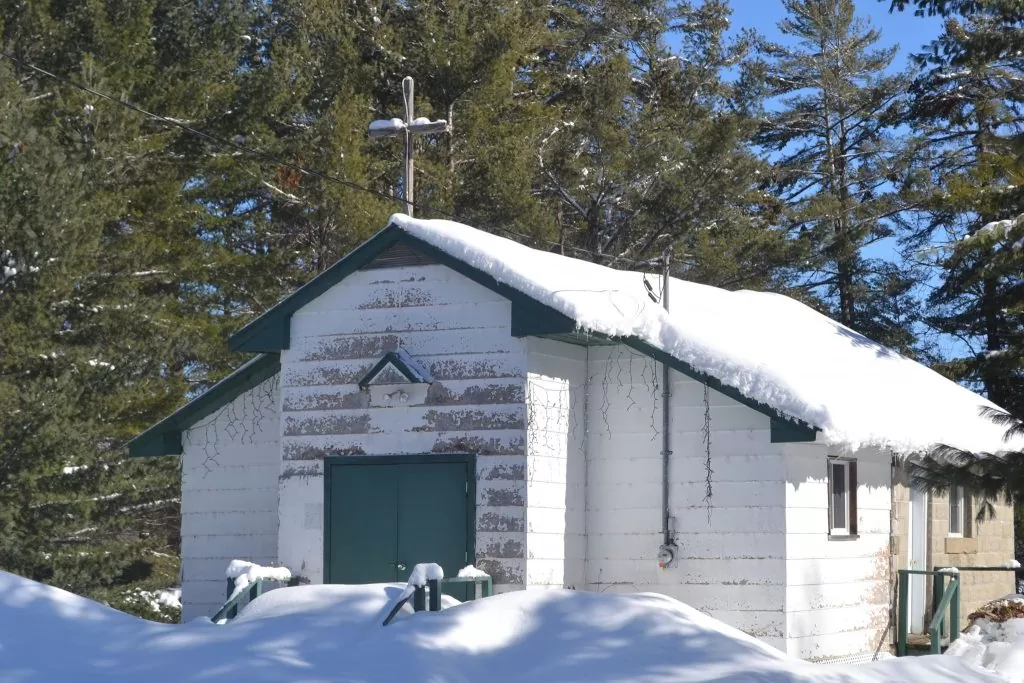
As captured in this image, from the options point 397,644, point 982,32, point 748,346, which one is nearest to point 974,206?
point 982,32

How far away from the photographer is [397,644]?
31.2 ft

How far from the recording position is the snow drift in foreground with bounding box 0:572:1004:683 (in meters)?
8.95

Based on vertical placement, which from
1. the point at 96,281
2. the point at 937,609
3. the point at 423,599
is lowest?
the point at 937,609

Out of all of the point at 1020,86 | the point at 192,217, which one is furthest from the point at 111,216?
the point at 1020,86

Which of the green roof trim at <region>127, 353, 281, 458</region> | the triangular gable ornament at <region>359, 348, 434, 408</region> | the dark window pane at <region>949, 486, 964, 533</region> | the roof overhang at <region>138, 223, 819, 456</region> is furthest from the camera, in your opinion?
the dark window pane at <region>949, 486, 964, 533</region>

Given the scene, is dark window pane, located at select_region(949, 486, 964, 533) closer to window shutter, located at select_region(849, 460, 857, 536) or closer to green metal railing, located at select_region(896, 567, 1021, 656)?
green metal railing, located at select_region(896, 567, 1021, 656)

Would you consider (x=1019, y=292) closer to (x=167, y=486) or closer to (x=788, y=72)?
(x=788, y=72)

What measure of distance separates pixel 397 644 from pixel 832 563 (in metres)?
5.91

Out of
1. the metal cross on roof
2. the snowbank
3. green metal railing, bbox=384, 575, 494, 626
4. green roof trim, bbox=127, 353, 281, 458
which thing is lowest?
the snowbank

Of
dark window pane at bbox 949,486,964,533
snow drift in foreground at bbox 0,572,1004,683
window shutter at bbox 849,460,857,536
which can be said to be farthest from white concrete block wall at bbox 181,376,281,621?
dark window pane at bbox 949,486,964,533

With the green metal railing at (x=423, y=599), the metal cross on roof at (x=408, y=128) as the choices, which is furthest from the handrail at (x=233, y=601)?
the metal cross on roof at (x=408, y=128)

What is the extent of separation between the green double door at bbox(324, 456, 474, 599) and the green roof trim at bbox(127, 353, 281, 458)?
2.19 metres

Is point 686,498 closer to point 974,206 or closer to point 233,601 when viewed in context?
point 233,601

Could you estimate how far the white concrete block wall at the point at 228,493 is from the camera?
16234mm
